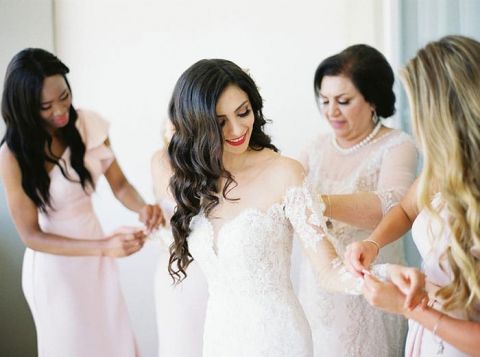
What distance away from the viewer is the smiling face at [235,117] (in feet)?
5.23

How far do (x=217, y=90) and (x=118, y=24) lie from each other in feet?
6.62

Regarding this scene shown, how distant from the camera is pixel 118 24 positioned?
134 inches

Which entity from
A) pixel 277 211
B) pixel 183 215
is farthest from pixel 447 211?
pixel 183 215

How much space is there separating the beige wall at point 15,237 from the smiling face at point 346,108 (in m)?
1.75

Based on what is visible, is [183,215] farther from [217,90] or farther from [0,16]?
[0,16]

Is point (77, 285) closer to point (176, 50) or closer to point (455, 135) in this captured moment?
point (176, 50)

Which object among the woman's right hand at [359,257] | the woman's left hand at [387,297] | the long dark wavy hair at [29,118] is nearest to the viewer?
the woman's left hand at [387,297]

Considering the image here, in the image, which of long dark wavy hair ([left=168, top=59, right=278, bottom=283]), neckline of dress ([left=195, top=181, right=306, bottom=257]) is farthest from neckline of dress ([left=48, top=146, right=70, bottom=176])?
neckline of dress ([left=195, top=181, right=306, bottom=257])

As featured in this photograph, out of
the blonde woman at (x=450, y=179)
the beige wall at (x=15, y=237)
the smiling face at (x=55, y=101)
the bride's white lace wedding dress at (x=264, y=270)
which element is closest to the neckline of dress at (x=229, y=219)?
the bride's white lace wedding dress at (x=264, y=270)

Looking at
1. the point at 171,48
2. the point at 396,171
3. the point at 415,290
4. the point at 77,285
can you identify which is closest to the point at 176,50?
the point at 171,48

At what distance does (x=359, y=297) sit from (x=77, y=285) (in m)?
1.11

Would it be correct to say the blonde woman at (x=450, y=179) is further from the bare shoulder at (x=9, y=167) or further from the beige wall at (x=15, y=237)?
the beige wall at (x=15, y=237)

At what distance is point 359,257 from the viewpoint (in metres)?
1.55

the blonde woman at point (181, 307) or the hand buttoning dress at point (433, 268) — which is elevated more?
the hand buttoning dress at point (433, 268)
